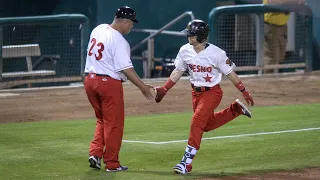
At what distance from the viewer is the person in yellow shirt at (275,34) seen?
742 inches

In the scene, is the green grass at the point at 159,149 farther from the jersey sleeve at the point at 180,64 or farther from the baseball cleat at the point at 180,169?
the jersey sleeve at the point at 180,64

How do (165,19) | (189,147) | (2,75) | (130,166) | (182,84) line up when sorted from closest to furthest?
(189,147)
(130,166)
(2,75)
(182,84)
(165,19)

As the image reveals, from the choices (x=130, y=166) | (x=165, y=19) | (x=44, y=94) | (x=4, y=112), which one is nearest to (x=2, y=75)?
(x=44, y=94)

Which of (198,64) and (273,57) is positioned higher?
(198,64)

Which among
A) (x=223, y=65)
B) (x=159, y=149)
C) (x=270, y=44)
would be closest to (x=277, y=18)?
(x=270, y=44)

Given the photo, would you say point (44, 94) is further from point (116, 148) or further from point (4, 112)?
point (116, 148)

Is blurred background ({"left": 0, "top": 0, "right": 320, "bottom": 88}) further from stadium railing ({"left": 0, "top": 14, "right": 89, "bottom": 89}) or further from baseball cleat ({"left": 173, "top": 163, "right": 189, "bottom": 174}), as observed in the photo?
baseball cleat ({"left": 173, "top": 163, "right": 189, "bottom": 174})

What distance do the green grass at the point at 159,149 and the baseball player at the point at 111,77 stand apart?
1.01 feet

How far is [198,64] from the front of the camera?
9.55 m

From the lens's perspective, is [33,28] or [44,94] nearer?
[44,94]

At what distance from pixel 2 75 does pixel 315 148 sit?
26.3ft

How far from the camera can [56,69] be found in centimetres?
1839

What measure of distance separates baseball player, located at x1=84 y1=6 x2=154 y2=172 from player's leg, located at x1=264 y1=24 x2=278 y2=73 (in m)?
9.86

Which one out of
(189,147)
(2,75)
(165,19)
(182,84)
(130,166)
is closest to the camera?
(189,147)
